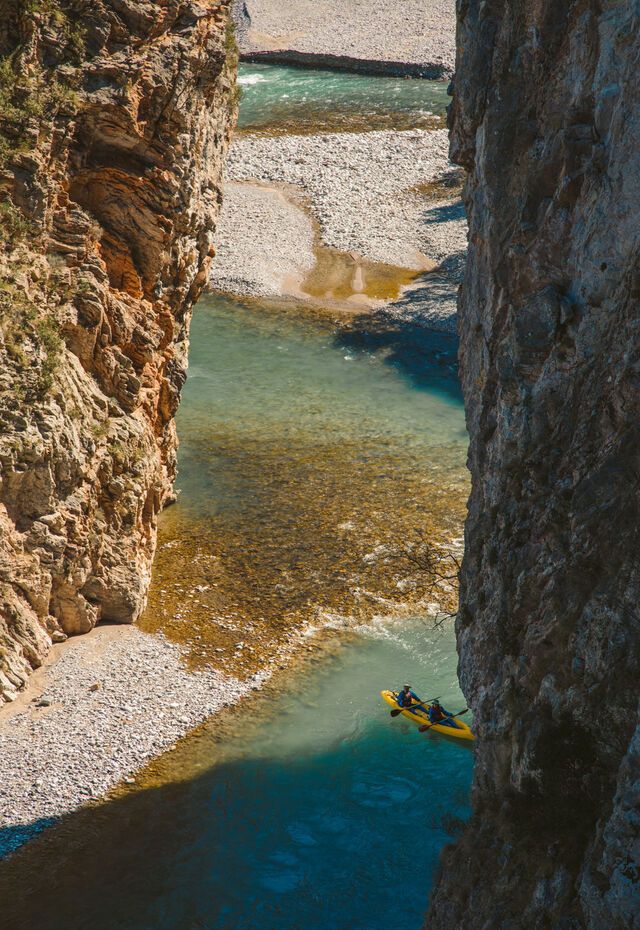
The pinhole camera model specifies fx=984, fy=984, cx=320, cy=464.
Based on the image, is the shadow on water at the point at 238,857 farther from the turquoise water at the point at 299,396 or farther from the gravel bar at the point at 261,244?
the gravel bar at the point at 261,244

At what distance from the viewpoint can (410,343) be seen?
45.6 m

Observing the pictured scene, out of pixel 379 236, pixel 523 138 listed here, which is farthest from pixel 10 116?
pixel 379 236

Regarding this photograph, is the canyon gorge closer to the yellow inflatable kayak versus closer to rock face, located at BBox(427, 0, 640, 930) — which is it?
rock face, located at BBox(427, 0, 640, 930)

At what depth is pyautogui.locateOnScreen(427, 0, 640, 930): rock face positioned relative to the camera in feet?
33.2

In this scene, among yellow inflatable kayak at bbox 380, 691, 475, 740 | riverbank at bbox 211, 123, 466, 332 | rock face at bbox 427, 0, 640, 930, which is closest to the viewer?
rock face at bbox 427, 0, 640, 930

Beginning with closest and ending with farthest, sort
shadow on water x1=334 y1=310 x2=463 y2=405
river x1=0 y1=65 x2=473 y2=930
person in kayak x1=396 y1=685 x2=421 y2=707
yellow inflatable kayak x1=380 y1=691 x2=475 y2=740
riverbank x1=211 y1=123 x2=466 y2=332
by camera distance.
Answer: river x1=0 y1=65 x2=473 y2=930
yellow inflatable kayak x1=380 y1=691 x2=475 y2=740
person in kayak x1=396 y1=685 x2=421 y2=707
shadow on water x1=334 y1=310 x2=463 y2=405
riverbank x1=211 y1=123 x2=466 y2=332

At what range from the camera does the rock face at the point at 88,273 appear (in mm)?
21609

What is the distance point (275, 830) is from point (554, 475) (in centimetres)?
1122

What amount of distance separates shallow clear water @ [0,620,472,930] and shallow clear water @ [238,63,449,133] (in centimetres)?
4760

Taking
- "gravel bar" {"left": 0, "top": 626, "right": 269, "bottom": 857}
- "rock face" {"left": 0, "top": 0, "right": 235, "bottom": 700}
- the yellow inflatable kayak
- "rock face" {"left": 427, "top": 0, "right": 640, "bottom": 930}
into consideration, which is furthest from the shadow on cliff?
"rock face" {"left": 427, "top": 0, "right": 640, "bottom": 930}

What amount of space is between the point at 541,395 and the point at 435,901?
21.8 ft

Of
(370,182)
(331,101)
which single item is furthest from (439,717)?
(331,101)

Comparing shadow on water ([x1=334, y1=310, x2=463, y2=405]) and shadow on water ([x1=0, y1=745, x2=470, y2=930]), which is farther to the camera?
shadow on water ([x1=334, y1=310, x2=463, y2=405])

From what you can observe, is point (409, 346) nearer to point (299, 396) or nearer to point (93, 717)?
point (299, 396)
